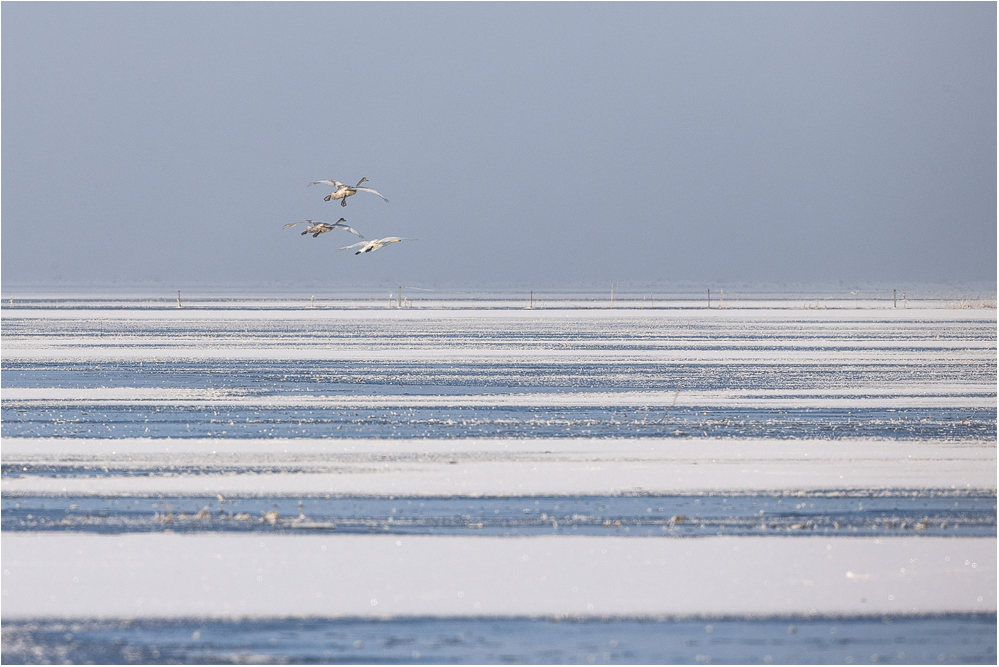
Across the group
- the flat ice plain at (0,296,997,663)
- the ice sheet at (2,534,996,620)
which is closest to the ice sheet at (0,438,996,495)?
the flat ice plain at (0,296,997,663)

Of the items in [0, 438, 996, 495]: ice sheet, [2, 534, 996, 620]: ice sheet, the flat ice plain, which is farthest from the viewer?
[0, 438, 996, 495]: ice sheet

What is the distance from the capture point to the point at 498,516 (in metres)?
9.15

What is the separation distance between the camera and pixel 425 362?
76.9 ft

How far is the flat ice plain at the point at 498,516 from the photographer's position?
6.33 meters

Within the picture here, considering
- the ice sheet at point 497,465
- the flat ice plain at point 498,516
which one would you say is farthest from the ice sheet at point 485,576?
the ice sheet at point 497,465

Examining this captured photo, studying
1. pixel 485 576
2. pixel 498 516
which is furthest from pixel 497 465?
pixel 485 576

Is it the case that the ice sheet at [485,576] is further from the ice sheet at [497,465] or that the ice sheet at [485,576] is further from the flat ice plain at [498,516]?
the ice sheet at [497,465]

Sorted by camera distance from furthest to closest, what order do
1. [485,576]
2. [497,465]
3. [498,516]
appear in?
[497,465] → [498,516] → [485,576]

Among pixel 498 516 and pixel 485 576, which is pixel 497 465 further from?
pixel 485 576

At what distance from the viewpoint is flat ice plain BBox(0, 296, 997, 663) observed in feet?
20.8

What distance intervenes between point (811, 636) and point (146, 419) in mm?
10628

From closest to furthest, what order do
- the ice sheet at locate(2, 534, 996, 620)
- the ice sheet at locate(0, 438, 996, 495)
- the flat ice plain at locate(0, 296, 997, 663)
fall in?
the flat ice plain at locate(0, 296, 997, 663) → the ice sheet at locate(2, 534, 996, 620) → the ice sheet at locate(0, 438, 996, 495)

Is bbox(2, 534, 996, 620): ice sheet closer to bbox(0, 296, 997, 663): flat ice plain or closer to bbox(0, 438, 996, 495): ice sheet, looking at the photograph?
bbox(0, 296, 997, 663): flat ice plain

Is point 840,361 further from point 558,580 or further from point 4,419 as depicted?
point 558,580
